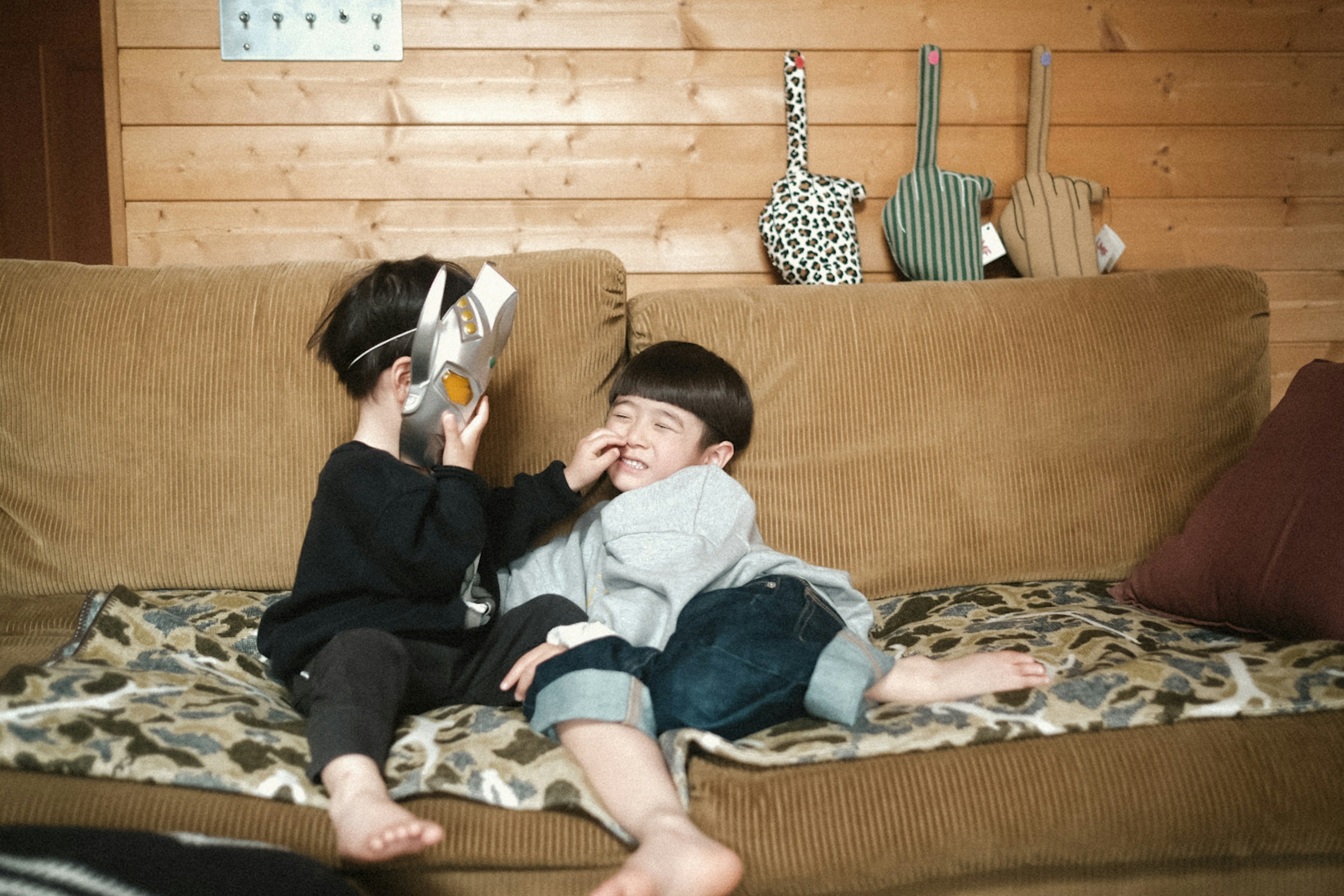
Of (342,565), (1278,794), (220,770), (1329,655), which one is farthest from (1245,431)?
(220,770)

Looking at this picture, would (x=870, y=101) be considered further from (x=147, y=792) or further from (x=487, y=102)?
(x=147, y=792)

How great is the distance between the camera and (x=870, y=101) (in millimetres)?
1927

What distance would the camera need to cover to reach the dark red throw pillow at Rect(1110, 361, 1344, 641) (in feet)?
3.61

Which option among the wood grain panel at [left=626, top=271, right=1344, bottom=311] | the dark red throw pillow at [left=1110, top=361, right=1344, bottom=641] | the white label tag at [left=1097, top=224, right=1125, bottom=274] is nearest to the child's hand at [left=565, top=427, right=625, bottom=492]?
the dark red throw pillow at [left=1110, top=361, right=1344, bottom=641]

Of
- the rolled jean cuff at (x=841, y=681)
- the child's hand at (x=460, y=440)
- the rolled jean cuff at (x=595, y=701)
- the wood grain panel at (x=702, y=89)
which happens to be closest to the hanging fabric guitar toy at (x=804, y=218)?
the wood grain panel at (x=702, y=89)

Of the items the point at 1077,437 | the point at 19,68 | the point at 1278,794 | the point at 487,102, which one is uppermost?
the point at 19,68

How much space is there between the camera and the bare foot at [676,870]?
746mm

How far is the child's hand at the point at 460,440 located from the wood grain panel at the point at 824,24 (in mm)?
1077

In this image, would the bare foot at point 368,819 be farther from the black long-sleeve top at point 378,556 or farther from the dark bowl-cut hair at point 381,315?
the dark bowl-cut hair at point 381,315

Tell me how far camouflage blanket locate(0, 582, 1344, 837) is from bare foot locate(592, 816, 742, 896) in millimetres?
69

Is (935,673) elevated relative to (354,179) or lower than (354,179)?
lower

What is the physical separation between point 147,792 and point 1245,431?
63.8 inches

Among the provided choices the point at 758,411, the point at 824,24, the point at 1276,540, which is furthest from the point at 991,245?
the point at 1276,540

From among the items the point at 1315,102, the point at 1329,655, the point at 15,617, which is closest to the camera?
the point at 1329,655
